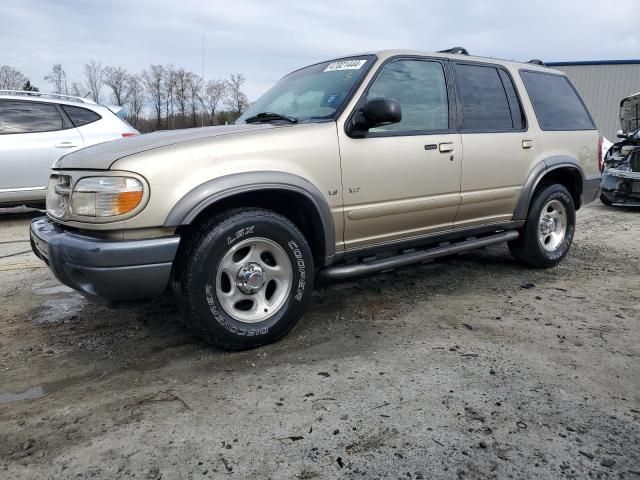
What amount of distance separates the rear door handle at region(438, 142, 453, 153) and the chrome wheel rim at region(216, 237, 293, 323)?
1514 mm

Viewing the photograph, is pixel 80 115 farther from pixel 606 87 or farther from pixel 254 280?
pixel 606 87

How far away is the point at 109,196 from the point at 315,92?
174cm

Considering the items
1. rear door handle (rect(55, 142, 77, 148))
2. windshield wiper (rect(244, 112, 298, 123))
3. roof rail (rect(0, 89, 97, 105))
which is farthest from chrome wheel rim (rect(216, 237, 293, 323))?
roof rail (rect(0, 89, 97, 105))

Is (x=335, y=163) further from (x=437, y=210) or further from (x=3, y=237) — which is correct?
(x=3, y=237)

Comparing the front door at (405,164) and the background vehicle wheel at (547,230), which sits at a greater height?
the front door at (405,164)

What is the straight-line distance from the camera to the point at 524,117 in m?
4.59

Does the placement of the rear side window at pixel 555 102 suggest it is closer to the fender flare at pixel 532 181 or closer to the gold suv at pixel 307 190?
the gold suv at pixel 307 190

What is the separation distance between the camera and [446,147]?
12.7 ft

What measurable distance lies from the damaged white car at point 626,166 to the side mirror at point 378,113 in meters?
6.80

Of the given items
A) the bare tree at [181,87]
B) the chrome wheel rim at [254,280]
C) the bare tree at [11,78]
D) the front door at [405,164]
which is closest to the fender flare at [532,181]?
the front door at [405,164]

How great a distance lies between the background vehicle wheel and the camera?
4.79 metres

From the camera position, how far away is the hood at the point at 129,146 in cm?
279

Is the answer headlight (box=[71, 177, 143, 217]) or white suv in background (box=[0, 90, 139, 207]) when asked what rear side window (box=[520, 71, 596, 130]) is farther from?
white suv in background (box=[0, 90, 139, 207])

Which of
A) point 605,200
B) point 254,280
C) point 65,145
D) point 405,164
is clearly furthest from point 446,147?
point 605,200
